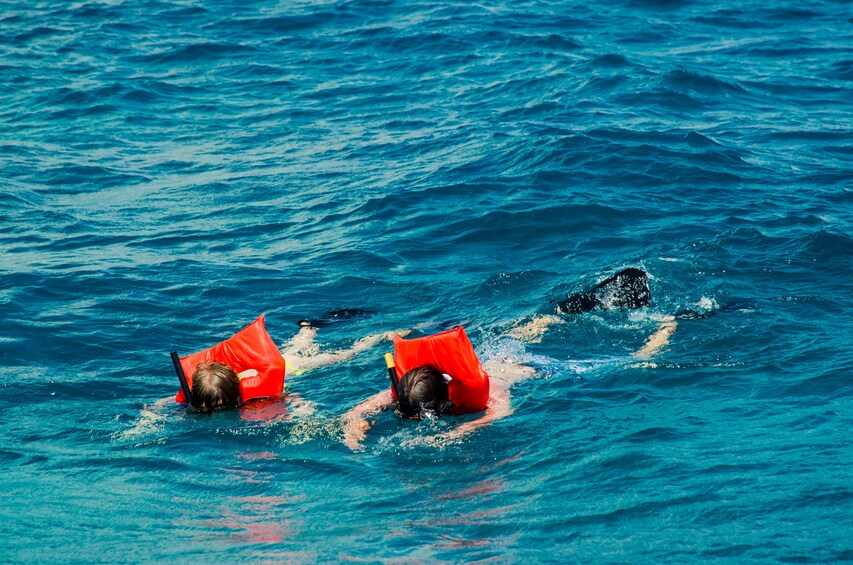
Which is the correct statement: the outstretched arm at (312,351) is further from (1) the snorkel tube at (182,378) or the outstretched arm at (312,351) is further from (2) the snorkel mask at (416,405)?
(2) the snorkel mask at (416,405)

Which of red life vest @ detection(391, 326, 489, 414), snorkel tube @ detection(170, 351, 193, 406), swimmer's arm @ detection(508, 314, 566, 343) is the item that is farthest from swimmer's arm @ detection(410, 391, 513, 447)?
snorkel tube @ detection(170, 351, 193, 406)

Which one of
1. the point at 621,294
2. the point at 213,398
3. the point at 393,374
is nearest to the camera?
the point at 393,374

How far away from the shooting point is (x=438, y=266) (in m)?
11.7

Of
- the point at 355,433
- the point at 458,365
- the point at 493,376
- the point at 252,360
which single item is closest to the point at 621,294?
the point at 493,376

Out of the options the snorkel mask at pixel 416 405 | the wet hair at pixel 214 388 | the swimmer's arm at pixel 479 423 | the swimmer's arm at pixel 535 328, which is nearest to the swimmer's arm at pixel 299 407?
the wet hair at pixel 214 388

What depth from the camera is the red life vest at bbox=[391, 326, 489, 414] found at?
7527mm

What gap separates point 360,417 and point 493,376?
1368mm

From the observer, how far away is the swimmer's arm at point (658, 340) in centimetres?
864

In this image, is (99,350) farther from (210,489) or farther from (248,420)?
(210,489)

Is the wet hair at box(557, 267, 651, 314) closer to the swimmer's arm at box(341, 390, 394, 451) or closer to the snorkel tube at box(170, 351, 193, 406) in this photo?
the swimmer's arm at box(341, 390, 394, 451)

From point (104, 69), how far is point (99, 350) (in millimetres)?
13209

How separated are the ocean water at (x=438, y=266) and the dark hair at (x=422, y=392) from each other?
0.23m

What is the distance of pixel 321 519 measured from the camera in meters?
6.13

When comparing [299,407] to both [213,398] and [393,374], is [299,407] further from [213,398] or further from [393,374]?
[393,374]
